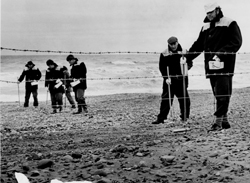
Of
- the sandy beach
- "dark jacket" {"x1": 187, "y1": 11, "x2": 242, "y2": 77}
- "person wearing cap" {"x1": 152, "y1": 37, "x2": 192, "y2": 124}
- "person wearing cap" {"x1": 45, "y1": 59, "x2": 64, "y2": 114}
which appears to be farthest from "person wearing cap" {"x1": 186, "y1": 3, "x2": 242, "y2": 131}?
"person wearing cap" {"x1": 45, "y1": 59, "x2": 64, "y2": 114}

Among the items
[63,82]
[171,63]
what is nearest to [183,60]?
[171,63]

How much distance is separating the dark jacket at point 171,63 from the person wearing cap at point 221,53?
1.41 metres

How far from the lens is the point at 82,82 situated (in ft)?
40.6

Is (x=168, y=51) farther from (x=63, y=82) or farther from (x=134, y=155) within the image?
(x=63, y=82)

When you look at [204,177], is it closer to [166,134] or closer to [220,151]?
[220,151]

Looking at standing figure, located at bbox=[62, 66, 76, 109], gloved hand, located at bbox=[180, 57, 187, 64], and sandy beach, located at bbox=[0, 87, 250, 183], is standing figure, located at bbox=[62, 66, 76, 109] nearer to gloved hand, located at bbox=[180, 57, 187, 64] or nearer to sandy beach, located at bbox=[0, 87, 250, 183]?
gloved hand, located at bbox=[180, 57, 187, 64]

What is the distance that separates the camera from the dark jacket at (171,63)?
9.03 m

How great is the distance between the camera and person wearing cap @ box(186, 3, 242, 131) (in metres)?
7.43

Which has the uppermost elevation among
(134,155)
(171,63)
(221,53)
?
(221,53)

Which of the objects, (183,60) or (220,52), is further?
(183,60)

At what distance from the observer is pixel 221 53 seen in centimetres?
738

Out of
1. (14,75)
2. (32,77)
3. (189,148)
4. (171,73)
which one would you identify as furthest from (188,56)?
(14,75)

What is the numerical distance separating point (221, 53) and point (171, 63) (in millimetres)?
1882

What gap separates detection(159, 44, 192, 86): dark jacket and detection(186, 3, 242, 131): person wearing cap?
1.41 m
